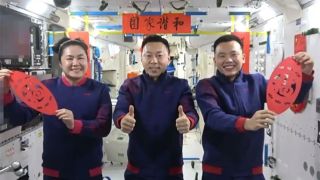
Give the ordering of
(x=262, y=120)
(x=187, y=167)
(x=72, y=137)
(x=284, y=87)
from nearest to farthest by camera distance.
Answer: (x=262, y=120) → (x=284, y=87) → (x=72, y=137) → (x=187, y=167)

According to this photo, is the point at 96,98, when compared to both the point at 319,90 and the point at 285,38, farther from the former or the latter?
the point at 285,38

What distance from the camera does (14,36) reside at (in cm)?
383

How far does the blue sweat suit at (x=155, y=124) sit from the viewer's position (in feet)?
8.05

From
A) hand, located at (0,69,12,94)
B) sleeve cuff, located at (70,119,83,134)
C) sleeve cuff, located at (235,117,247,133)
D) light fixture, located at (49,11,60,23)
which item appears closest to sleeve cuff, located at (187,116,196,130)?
sleeve cuff, located at (235,117,247,133)

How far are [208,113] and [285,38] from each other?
2.81 m

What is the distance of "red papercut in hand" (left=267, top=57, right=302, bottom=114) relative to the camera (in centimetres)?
226

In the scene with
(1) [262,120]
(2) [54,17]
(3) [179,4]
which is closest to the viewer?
(1) [262,120]

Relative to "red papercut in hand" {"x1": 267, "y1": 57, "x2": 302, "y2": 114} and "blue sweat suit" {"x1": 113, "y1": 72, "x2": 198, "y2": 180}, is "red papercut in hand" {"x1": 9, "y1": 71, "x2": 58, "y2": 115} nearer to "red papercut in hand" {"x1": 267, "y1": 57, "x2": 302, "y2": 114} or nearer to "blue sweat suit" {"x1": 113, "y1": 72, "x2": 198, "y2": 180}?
"blue sweat suit" {"x1": 113, "y1": 72, "x2": 198, "y2": 180}

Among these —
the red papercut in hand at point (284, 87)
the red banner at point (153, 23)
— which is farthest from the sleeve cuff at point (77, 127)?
the red banner at point (153, 23)

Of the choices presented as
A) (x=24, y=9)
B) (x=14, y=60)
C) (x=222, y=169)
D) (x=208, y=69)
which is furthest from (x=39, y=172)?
(x=208, y=69)

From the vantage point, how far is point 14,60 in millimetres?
3771

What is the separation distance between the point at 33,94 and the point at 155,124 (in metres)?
0.89

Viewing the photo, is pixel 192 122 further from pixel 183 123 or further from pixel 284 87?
pixel 284 87

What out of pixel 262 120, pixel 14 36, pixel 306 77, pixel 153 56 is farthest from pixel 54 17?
pixel 262 120
